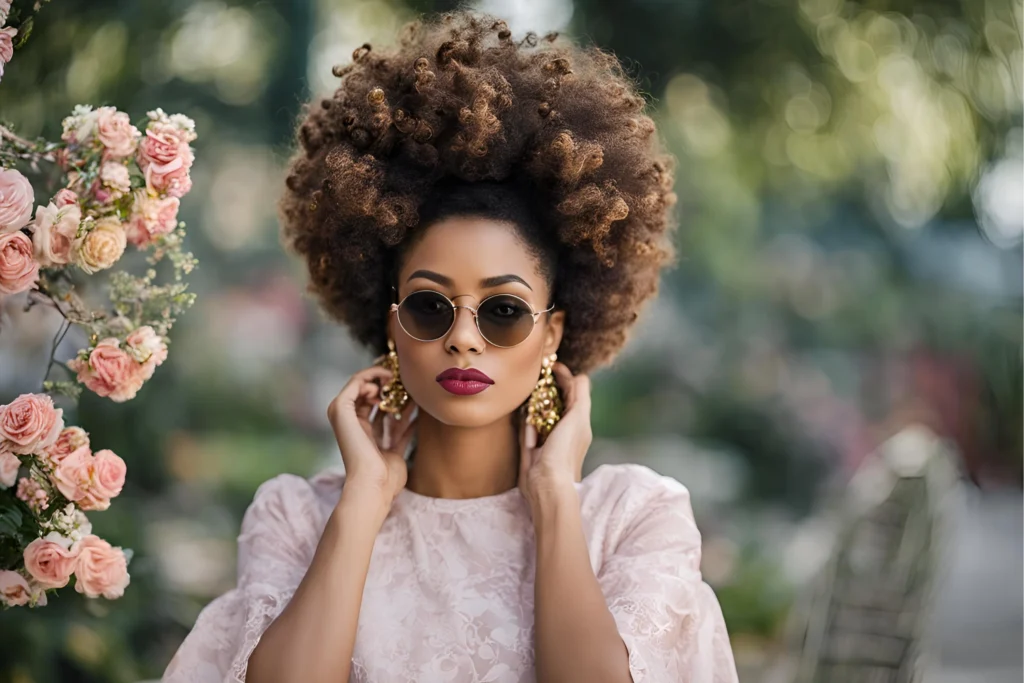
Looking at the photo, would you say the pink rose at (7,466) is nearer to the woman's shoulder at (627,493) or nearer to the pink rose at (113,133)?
the pink rose at (113,133)

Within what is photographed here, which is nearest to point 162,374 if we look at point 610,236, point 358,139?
point 358,139

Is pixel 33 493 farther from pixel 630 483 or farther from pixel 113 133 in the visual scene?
pixel 630 483

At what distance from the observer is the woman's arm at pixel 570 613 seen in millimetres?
→ 2053

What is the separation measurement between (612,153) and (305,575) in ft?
4.03

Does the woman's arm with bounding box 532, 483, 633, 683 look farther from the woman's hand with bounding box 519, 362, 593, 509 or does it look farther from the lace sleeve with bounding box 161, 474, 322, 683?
the lace sleeve with bounding box 161, 474, 322, 683

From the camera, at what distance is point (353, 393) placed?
247 centimetres

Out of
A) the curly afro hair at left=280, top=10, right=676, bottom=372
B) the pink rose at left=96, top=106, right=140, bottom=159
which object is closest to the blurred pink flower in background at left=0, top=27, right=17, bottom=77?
the pink rose at left=96, top=106, right=140, bottom=159

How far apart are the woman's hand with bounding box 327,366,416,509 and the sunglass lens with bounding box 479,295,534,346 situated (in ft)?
1.20

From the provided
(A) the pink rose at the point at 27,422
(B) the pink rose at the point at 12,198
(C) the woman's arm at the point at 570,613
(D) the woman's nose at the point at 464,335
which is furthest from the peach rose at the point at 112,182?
(C) the woman's arm at the point at 570,613

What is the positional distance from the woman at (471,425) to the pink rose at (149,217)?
0.38 meters

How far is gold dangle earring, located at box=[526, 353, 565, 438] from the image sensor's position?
250 centimetres

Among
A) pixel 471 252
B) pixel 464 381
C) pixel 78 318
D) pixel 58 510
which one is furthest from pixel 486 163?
pixel 58 510

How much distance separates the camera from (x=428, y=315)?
230 centimetres

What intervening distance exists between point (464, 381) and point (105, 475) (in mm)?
794
